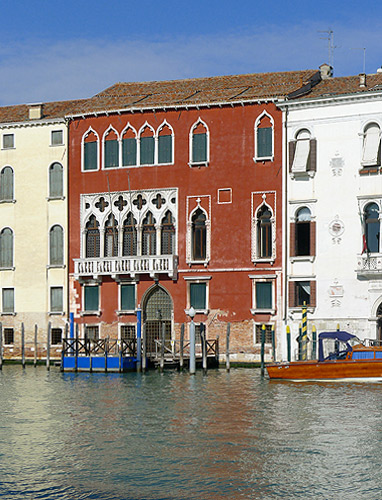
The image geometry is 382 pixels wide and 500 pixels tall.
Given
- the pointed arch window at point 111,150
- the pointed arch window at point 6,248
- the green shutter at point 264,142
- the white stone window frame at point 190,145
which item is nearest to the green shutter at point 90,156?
the pointed arch window at point 111,150

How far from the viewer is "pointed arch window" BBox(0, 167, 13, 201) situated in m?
44.2

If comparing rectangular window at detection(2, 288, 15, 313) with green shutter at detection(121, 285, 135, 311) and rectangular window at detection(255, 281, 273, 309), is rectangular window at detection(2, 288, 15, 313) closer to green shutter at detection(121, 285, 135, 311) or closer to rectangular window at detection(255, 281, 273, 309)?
green shutter at detection(121, 285, 135, 311)

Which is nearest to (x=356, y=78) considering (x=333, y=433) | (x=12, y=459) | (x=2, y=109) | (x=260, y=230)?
(x=260, y=230)

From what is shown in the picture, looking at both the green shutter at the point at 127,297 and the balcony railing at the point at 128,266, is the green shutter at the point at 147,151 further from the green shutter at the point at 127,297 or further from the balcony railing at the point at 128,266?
the green shutter at the point at 127,297

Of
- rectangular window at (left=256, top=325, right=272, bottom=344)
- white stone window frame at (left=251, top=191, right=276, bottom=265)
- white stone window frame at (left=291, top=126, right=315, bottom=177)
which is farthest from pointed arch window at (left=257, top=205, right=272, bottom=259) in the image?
rectangular window at (left=256, top=325, right=272, bottom=344)

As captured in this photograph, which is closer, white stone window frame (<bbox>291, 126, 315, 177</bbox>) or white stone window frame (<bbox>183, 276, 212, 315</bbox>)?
white stone window frame (<bbox>291, 126, 315, 177</bbox>)

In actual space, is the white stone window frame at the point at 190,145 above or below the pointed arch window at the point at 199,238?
above

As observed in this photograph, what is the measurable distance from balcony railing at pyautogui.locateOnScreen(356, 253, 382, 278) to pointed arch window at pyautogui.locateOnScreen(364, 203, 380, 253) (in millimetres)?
311

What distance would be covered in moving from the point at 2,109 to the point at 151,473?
31.5 meters

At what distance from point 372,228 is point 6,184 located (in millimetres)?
15781

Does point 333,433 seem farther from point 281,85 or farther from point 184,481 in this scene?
point 281,85

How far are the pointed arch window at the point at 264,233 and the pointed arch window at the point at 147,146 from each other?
500 centimetres

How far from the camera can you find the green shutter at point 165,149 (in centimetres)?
4116

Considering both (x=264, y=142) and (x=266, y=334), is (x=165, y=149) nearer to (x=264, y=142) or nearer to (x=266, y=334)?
(x=264, y=142)
